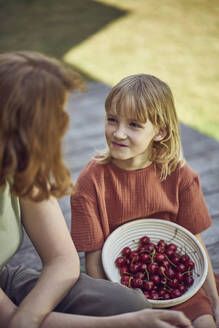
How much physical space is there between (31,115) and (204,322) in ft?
3.21

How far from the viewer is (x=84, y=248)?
1.48m

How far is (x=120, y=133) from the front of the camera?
1.36 meters

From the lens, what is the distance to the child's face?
137 centimetres

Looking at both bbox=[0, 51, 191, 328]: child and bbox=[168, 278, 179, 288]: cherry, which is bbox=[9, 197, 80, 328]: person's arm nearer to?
bbox=[0, 51, 191, 328]: child

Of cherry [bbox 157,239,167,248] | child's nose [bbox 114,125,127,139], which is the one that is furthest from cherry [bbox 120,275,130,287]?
child's nose [bbox 114,125,127,139]

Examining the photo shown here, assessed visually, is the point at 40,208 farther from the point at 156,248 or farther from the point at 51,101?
the point at 156,248

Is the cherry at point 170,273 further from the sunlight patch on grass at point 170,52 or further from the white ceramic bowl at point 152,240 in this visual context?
the sunlight patch on grass at point 170,52

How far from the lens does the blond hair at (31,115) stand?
793 millimetres

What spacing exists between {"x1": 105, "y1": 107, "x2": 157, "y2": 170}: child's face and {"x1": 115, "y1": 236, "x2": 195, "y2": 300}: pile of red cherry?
1.32 feet

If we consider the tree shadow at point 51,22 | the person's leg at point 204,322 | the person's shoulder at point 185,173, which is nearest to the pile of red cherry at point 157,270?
the person's leg at point 204,322

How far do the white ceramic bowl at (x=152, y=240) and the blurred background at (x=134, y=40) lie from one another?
153 centimetres

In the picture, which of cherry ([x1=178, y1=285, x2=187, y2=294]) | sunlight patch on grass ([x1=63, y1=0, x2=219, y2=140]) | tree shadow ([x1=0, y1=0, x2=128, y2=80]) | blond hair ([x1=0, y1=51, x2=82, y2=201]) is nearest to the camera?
blond hair ([x1=0, y1=51, x2=82, y2=201])

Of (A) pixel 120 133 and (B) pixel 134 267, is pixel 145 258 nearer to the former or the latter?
(B) pixel 134 267

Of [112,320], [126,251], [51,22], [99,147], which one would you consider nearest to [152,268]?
[126,251]
